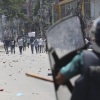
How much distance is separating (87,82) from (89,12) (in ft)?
130

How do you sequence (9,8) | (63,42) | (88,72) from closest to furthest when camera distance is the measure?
(88,72), (63,42), (9,8)

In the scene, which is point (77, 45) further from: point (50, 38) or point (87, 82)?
point (87, 82)

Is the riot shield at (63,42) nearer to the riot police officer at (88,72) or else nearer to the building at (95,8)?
the riot police officer at (88,72)

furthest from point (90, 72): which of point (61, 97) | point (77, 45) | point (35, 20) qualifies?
point (35, 20)

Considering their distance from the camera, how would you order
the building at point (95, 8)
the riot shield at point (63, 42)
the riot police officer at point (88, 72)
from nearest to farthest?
the riot police officer at point (88, 72)
the riot shield at point (63, 42)
the building at point (95, 8)

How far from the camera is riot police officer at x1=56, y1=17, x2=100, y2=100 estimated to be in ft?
10.6

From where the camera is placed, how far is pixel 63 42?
404cm

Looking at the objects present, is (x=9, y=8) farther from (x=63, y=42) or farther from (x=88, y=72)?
(x=88, y=72)

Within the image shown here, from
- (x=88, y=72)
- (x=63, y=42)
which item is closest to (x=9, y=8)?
(x=63, y=42)

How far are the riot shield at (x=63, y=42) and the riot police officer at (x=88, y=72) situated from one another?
11.5 inches

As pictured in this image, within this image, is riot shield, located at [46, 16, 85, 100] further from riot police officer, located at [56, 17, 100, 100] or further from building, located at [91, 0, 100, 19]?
building, located at [91, 0, 100, 19]

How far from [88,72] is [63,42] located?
34.4 inches

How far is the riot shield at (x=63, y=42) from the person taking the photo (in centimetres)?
359

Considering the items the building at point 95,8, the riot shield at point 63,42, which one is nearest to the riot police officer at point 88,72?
the riot shield at point 63,42
